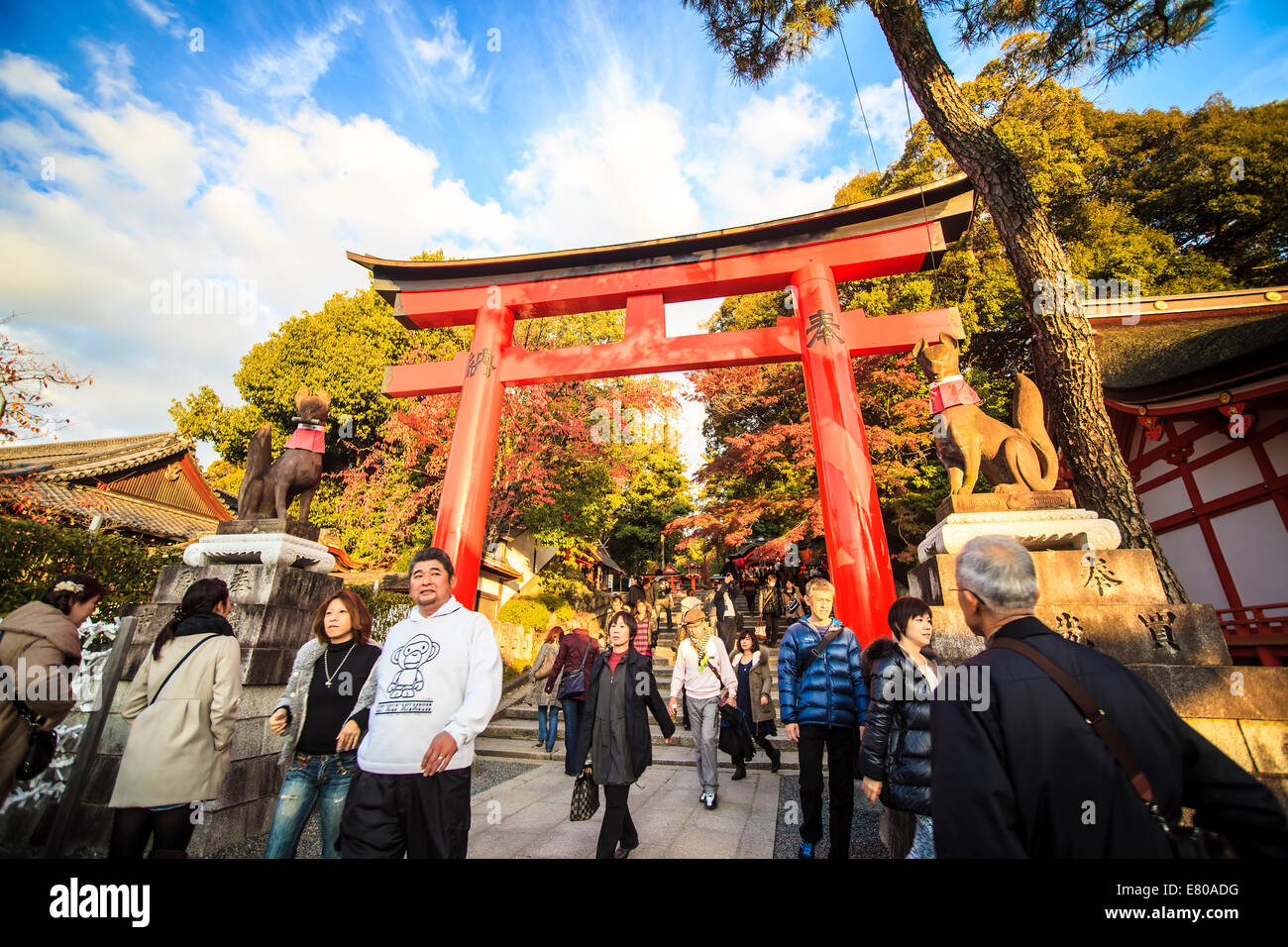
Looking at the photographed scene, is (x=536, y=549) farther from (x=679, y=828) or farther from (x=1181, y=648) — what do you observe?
(x=1181, y=648)

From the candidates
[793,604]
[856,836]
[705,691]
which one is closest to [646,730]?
[705,691]

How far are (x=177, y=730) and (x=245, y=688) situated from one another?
1624 millimetres

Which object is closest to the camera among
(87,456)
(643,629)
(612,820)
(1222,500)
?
(612,820)

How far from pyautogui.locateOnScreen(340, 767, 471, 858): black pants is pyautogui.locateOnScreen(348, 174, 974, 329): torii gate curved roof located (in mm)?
6302

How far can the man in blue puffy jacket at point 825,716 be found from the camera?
2.96 meters

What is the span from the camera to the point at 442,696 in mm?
2102

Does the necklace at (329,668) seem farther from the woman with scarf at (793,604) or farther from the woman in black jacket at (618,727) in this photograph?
the woman with scarf at (793,604)

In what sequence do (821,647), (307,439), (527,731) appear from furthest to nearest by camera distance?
1. (527,731)
2. (307,439)
3. (821,647)

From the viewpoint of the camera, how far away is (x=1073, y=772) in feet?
3.82

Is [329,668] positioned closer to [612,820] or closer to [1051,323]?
[612,820]

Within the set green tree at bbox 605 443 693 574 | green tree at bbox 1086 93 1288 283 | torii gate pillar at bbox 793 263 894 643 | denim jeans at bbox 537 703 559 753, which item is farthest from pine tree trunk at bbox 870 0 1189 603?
green tree at bbox 605 443 693 574

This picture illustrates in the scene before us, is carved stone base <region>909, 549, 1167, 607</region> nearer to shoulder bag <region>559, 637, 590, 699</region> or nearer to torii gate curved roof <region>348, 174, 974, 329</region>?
shoulder bag <region>559, 637, 590, 699</region>
